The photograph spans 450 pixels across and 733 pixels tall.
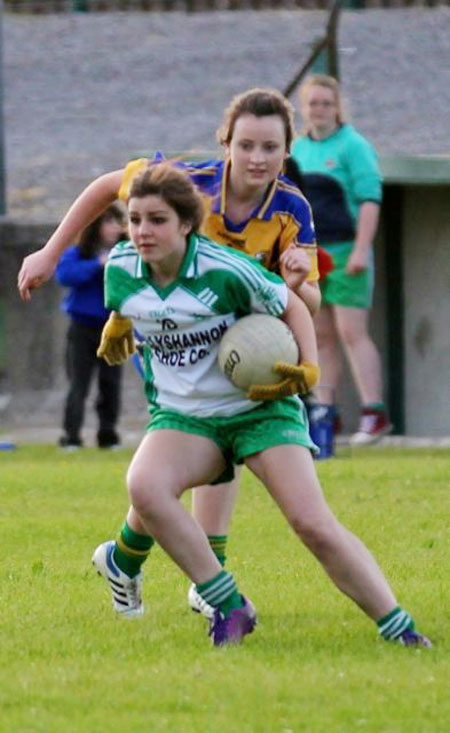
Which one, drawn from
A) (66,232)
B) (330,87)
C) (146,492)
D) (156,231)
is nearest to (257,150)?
(156,231)

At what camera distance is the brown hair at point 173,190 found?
636cm

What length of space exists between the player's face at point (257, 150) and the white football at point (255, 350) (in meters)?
0.55

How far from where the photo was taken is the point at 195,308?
251 inches

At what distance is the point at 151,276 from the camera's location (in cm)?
646

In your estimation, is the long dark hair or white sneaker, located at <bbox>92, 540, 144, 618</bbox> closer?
white sneaker, located at <bbox>92, 540, 144, 618</bbox>

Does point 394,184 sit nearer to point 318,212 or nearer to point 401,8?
point 318,212

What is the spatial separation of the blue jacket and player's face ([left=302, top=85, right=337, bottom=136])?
5.88ft

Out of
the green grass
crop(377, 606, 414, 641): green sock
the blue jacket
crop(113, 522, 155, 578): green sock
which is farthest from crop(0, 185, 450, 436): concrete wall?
crop(377, 606, 414, 641): green sock

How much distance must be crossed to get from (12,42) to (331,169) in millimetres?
11854

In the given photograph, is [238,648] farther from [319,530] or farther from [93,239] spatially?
[93,239]

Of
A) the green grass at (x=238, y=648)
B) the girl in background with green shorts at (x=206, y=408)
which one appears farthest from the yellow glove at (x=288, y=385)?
the green grass at (x=238, y=648)

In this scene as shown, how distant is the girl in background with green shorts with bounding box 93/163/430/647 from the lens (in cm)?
634

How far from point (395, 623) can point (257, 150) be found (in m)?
1.70

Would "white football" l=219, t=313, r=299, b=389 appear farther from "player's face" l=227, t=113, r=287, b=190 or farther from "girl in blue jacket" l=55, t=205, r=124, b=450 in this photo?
"girl in blue jacket" l=55, t=205, r=124, b=450
